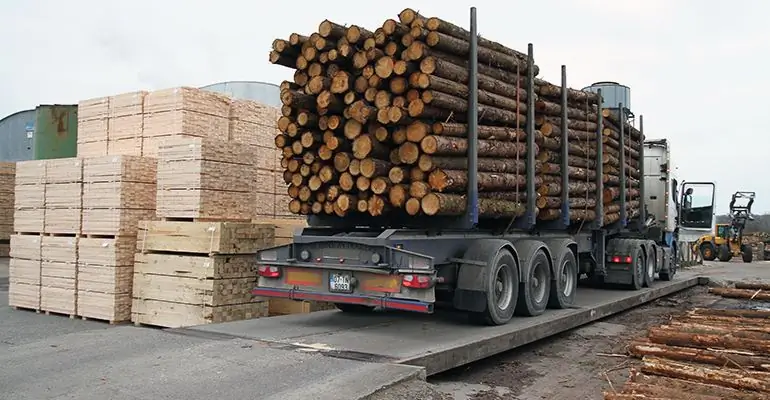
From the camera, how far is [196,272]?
10016 millimetres

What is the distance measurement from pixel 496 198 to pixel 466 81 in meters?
1.63

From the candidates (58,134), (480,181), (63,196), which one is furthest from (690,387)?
(58,134)

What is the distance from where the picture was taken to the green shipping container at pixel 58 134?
730 inches

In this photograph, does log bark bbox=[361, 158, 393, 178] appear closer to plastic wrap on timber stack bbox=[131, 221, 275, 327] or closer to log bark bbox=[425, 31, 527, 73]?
log bark bbox=[425, 31, 527, 73]

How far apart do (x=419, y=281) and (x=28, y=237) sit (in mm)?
8404

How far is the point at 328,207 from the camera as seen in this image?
8742 mm

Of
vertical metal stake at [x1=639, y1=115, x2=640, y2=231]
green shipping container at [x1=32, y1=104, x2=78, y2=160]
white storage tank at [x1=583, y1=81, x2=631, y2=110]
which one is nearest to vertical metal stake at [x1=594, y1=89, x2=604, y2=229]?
vertical metal stake at [x1=639, y1=115, x2=640, y2=231]

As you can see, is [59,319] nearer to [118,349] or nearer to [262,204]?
[262,204]

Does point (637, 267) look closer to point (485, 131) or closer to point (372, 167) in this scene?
point (485, 131)

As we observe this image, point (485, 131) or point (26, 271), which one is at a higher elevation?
point (485, 131)

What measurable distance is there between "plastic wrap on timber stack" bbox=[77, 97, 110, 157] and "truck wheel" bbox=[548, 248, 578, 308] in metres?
8.24

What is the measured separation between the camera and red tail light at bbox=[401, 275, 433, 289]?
23.6 ft

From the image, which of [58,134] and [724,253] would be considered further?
[724,253]

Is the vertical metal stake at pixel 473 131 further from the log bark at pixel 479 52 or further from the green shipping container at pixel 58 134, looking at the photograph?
the green shipping container at pixel 58 134
